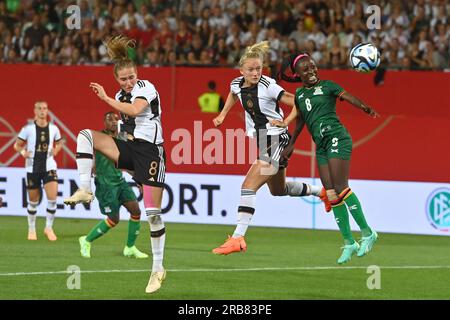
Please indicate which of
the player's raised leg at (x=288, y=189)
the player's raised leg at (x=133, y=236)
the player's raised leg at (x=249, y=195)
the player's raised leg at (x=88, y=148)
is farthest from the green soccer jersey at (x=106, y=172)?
the player's raised leg at (x=88, y=148)

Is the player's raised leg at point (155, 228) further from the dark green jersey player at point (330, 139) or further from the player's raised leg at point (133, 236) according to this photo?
the player's raised leg at point (133, 236)

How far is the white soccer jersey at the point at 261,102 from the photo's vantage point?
46.7 ft

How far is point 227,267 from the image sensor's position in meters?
15.2

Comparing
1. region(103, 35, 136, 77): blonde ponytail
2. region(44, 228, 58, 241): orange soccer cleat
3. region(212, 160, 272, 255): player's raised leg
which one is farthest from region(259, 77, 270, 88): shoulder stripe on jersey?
region(44, 228, 58, 241): orange soccer cleat

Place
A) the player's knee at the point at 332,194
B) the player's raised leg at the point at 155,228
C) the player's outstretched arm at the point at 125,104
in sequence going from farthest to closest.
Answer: the player's knee at the point at 332,194 < the player's raised leg at the point at 155,228 < the player's outstretched arm at the point at 125,104

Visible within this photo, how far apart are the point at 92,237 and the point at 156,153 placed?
377 centimetres

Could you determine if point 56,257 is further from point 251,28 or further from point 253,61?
point 251,28

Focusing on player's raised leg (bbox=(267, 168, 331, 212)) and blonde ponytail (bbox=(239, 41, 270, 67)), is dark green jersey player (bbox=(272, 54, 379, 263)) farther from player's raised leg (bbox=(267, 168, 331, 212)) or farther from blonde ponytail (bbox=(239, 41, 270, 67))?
player's raised leg (bbox=(267, 168, 331, 212))

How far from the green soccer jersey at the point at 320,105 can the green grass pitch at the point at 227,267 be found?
6.24 ft

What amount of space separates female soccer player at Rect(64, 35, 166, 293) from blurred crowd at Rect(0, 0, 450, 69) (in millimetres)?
9918

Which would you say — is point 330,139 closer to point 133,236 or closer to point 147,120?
point 147,120

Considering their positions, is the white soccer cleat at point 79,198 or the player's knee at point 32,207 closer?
the white soccer cleat at point 79,198

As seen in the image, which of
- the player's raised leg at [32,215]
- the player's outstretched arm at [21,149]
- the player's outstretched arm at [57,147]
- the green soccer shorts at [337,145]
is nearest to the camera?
the green soccer shorts at [337,145]
